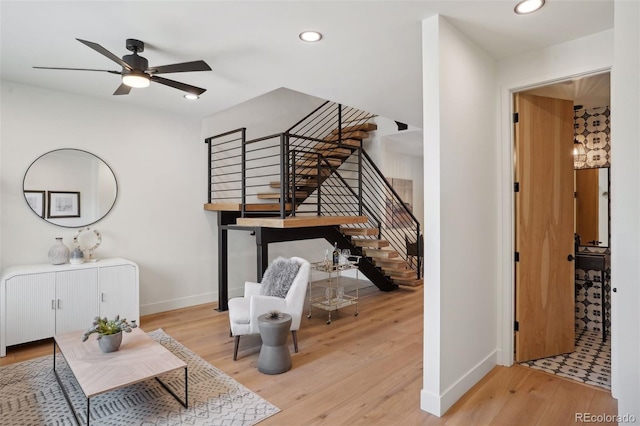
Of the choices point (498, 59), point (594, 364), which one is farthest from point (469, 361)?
point (498, 59)

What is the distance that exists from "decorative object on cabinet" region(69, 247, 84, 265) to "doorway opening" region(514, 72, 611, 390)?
4372 millimetres

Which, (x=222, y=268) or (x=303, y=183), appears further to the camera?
(x=303, y=183)

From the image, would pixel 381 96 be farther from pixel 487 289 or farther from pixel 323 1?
pixel 487 289

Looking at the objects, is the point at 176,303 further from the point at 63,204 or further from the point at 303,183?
the point at 303,183

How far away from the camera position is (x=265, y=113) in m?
6.05

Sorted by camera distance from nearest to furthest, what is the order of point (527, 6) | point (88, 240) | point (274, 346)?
point (527, 6) → point (274, 346) → point (88, 240)

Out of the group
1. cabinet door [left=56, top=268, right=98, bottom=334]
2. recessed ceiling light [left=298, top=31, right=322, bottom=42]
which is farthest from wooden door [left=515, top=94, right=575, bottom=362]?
cabinet door [left=56, top=268, right=98, bottom=334]

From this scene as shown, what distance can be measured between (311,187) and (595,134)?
3613mm

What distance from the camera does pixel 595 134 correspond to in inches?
156

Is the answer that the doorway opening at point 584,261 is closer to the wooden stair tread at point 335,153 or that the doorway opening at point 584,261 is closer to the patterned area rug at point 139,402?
the patterned area rug at point 139,402

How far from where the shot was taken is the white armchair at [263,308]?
128 inches

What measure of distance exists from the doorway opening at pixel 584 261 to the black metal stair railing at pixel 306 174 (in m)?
2.43

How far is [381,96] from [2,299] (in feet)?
14.3

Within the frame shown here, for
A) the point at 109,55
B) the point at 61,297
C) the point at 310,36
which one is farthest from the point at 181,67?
the point at 61,297
